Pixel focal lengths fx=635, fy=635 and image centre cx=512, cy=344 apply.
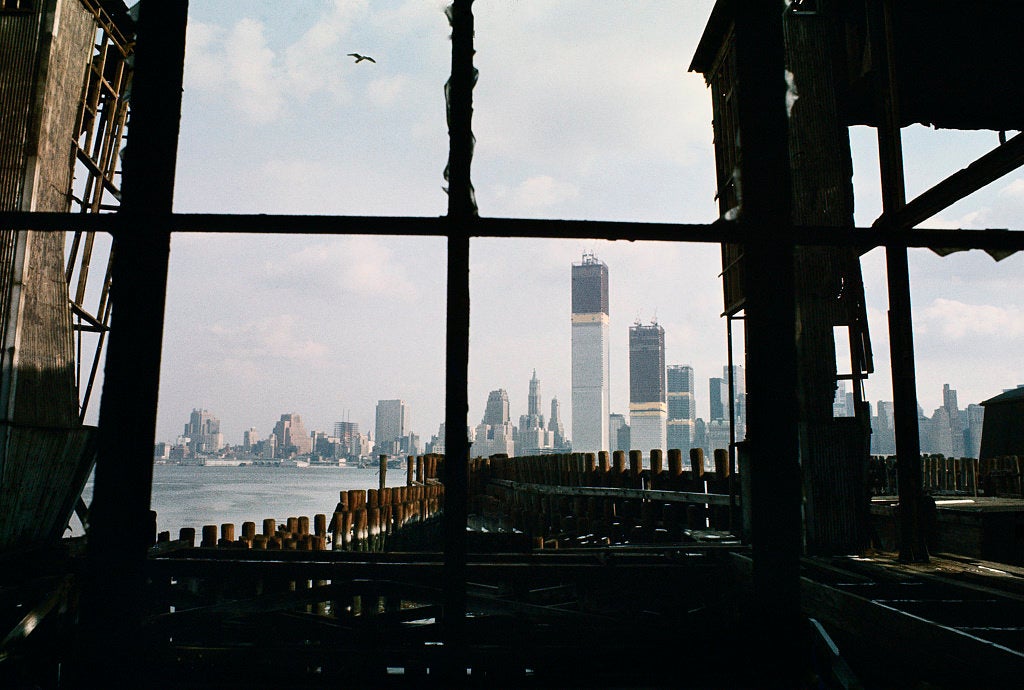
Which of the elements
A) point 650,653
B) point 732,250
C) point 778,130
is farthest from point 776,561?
point 732,250

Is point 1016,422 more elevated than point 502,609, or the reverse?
point 1016,422

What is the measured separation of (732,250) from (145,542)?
981 centimetres

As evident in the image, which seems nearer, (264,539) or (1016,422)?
(264,539)

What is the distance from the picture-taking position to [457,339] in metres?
2.97

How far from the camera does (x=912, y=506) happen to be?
6.95m

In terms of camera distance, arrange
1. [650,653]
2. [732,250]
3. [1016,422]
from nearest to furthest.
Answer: [650,653] → [732,250] → [1016,422]

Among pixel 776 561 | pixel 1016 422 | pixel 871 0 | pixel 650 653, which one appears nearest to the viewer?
pixel 776 561

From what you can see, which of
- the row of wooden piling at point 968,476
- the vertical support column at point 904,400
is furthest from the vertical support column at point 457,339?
the row of wooden piling at point 968,476

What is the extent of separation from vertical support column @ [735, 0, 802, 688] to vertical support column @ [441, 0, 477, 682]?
1.31 meters

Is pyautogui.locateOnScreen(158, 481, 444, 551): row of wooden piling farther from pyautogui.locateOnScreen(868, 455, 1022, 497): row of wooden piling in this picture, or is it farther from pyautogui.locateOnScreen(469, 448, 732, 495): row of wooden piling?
pyautogui.locateOnScreen(868, 455, 1022, 497): row of wooden piling

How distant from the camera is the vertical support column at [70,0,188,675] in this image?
2.78 m

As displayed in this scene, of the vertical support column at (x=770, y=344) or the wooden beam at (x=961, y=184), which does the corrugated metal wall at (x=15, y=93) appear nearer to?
the vertical support column at (x=770, y=344)

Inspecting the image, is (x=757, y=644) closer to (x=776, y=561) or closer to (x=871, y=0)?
(x=776, y=561)

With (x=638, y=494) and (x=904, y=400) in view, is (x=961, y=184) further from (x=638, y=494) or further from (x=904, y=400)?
(x=638, y=494)
